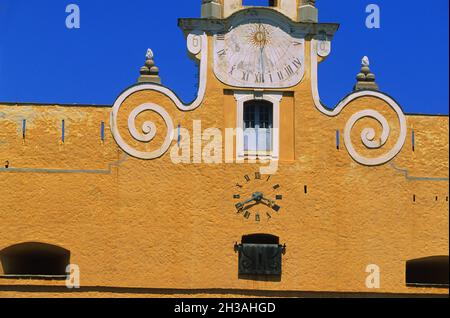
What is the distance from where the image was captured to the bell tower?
2708 cm

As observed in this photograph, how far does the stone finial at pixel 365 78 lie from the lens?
89.5ft

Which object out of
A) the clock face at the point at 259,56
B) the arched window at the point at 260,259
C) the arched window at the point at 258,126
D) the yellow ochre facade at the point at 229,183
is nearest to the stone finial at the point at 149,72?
the yellow ochre facade at the point at 229,183

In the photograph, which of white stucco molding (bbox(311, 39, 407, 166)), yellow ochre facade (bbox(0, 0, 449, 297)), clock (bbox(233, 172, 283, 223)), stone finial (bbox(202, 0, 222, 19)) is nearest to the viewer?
yellow ochre facade (bbox(0, 0, 449, 297))

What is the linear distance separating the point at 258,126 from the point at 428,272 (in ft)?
19.2

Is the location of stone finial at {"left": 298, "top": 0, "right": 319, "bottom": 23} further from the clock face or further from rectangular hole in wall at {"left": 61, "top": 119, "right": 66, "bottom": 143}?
rectangular hole in wall at {"left": 61, "top": 119, "right": 66, "bottom": 143}

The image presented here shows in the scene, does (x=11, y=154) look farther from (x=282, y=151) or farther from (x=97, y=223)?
(x=282, y=151)

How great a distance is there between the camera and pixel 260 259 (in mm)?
26297

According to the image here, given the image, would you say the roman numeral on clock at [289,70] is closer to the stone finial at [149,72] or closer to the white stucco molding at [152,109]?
the white stucco molding at [152,109]

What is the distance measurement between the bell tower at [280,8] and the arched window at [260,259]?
558 centimetres

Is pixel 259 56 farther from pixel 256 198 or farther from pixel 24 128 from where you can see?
pixel 24 128

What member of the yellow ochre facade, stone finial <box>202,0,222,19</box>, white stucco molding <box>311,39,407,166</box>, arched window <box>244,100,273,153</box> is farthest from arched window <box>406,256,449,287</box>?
stone finial <box>202,0,222,19</box>

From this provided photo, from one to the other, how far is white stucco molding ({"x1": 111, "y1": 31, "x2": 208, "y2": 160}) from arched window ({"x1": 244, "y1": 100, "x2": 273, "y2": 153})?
1250mm

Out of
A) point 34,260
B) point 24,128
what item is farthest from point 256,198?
point 34,260

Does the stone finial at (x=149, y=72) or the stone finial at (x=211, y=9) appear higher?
the stone finial at (x=211, y=9)
